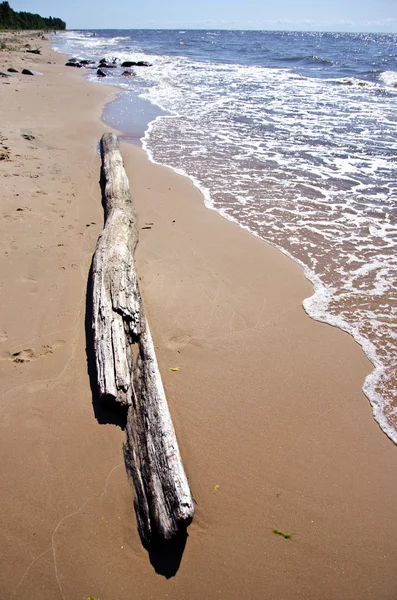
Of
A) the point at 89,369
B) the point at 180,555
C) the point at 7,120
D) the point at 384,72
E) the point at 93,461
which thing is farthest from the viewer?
the point at 384,72

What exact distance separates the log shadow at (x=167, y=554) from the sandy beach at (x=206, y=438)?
2cm

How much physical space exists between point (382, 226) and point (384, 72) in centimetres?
2220

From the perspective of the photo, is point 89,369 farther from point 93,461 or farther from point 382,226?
point 382,226

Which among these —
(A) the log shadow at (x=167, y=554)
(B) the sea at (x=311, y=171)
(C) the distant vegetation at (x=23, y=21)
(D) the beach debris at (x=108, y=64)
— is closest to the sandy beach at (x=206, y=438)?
(A) the log shadow at (x=167, y=554)

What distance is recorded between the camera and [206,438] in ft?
9.71

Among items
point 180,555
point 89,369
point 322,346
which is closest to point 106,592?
point 180,555

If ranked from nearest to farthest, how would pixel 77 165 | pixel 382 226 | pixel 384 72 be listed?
pixel 382 226 < pixel 77 165 < pixel 384 72

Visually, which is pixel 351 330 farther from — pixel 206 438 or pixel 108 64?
pixel 108 64

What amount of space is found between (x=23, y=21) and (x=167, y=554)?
79.8m

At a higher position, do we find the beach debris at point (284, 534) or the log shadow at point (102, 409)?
the log shadow at point (102, 409)

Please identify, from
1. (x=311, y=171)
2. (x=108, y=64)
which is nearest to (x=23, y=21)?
(x=108, y=64)

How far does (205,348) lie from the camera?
150 inches

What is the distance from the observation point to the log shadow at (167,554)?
7.22 ft

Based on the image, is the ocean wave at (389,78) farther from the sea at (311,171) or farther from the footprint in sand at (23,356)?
the footprint in sand at (23,356)
